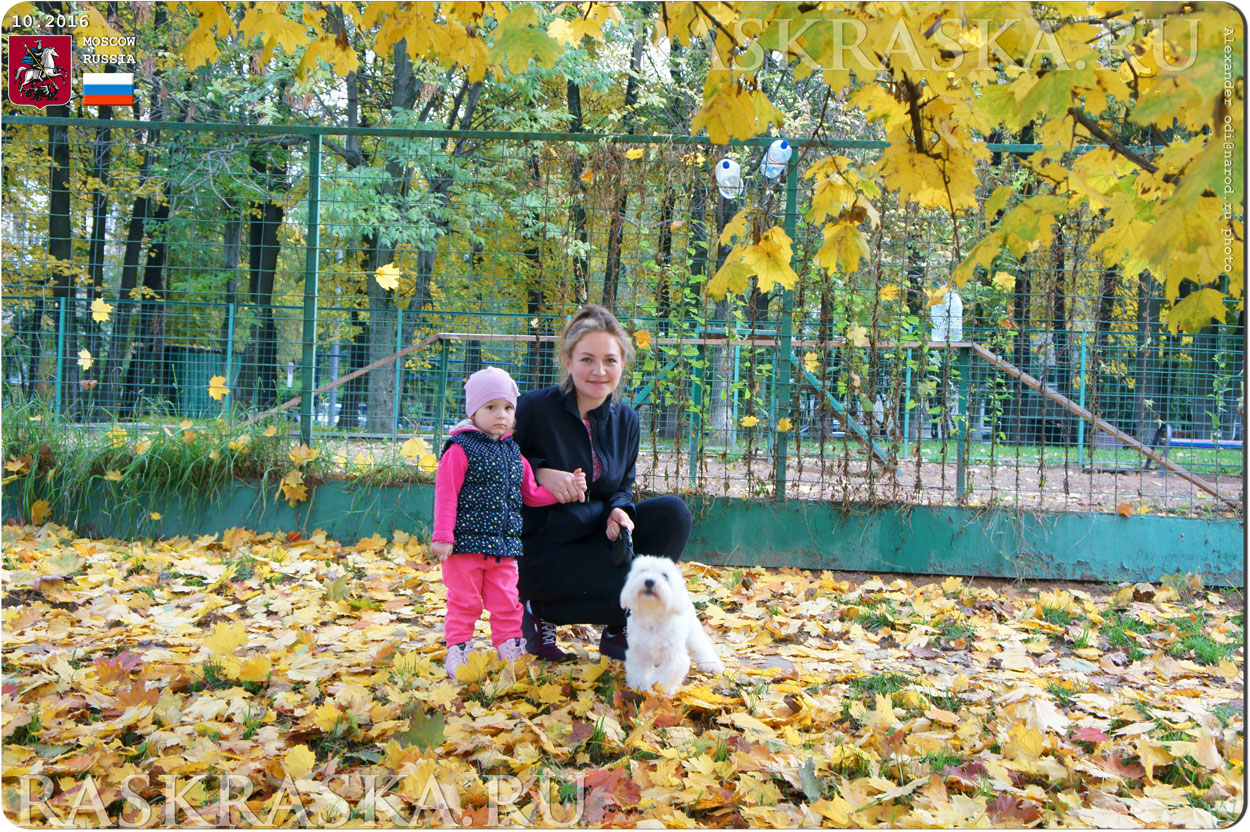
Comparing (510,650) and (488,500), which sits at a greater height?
(488,500)

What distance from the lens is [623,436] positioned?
3482mm

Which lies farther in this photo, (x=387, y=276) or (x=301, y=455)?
(x=387, y=276)

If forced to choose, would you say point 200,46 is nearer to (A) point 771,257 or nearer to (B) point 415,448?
(A) point 771,257

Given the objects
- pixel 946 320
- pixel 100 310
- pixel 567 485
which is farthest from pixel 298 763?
pixel 100 310

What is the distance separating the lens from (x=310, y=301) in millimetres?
5395

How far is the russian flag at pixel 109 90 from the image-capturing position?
449 centimetres

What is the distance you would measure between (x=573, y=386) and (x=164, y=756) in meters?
1.90

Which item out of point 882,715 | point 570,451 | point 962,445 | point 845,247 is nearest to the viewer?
point 845,247

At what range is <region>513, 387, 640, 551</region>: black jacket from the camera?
331cm

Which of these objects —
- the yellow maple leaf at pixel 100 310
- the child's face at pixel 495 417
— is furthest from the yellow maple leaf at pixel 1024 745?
the yellow maple leaf at pixel 100 310

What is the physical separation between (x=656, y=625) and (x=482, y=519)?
75 centimetres

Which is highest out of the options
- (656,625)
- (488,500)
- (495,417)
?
(495,417)

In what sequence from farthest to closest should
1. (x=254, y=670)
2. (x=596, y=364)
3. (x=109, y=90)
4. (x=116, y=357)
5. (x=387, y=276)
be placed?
(x=116, y=357), (x=387, y=276), (x=109, y=90), (x=596, y=364), (x=254, y=670)

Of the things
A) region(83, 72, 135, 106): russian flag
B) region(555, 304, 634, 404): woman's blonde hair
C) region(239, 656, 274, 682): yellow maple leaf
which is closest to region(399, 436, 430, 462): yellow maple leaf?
region(555, 304, 634, 404): woman's blonde hair
